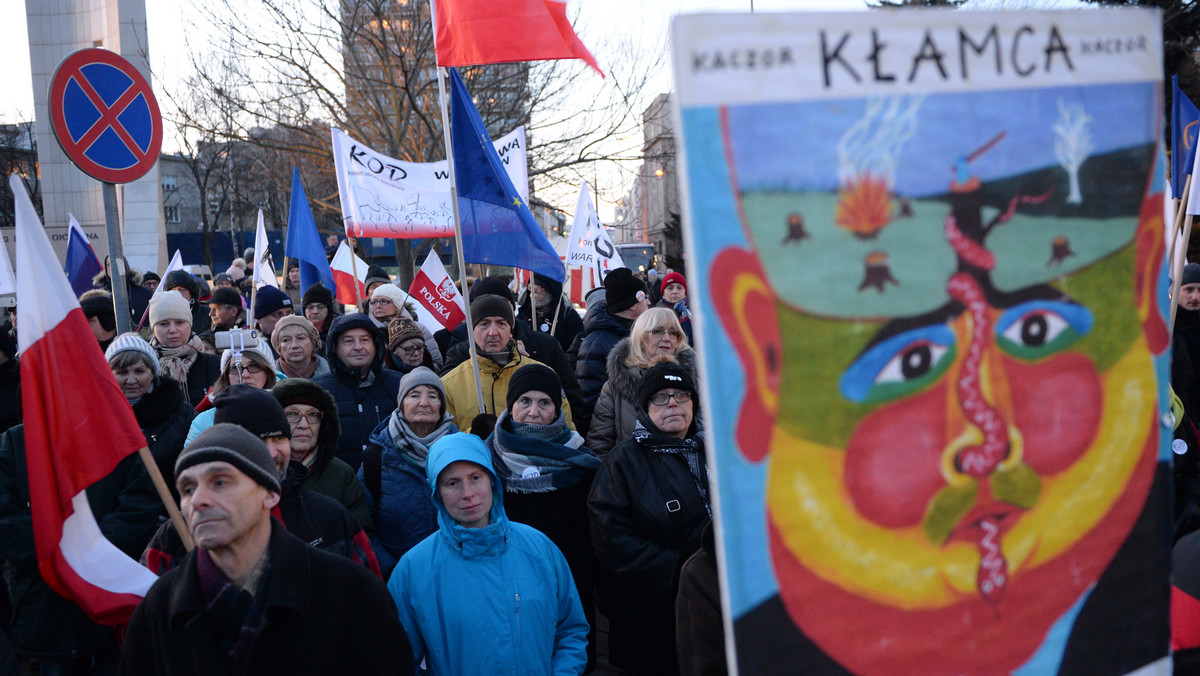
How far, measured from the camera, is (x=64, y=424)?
2834mm

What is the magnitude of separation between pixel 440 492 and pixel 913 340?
2.12 meters

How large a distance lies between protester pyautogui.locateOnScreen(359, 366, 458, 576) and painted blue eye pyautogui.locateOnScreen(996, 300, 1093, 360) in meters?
2.88

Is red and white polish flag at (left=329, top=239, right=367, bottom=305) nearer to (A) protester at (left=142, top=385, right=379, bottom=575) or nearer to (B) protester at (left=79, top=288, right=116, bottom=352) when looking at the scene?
(B) protester at (left=79, top=288, right=116, bottom=352)

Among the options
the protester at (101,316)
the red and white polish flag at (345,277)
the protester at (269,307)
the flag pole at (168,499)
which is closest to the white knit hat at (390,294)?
the protester at (269,307)

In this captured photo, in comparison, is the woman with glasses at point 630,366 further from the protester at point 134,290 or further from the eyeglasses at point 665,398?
the protester at point 134,290

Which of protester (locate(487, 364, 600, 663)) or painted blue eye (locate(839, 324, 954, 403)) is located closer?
painted blue eye (locate(839, 324, 954, 403))

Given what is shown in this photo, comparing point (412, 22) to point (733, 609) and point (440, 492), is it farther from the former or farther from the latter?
point (733, 609)

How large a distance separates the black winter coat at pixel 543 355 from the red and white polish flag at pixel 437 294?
1.41 meters

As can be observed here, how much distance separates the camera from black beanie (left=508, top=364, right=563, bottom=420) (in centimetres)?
436

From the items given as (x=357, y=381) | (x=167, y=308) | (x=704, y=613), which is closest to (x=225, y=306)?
(x=167, y=308)

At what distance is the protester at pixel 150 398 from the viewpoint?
4.03 metres

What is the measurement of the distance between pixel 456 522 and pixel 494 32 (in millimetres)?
2900

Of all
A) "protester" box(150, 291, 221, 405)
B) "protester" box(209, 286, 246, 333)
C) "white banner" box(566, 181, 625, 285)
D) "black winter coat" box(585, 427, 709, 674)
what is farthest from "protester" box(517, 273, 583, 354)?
"black winter coat" box(585, 427, 709, 674)

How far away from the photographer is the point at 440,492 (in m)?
3.32
